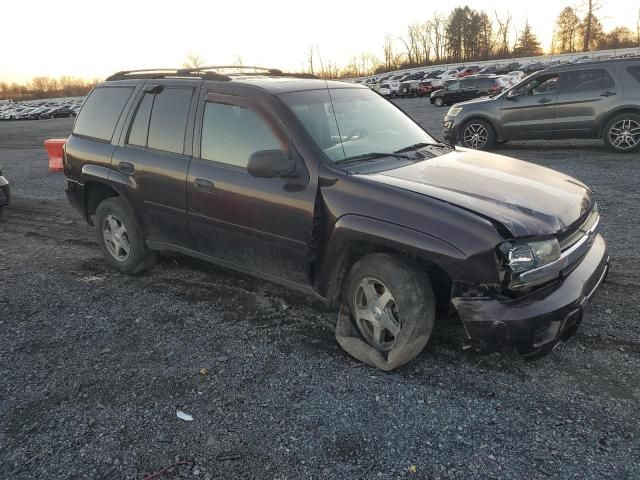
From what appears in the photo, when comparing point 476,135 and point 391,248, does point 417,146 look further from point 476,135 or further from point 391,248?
point 476,135

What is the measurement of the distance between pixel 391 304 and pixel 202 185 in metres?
1.77

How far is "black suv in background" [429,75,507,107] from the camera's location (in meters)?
23.8

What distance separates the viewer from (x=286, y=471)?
2424 millimetres

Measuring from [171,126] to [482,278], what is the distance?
9.38ft

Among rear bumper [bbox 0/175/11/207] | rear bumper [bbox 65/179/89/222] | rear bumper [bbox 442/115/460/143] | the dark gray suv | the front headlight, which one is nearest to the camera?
the front headlight

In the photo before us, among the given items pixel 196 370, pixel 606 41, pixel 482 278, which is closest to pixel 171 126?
pixel 196 370

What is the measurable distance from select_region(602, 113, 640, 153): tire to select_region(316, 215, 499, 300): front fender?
29.2 feet

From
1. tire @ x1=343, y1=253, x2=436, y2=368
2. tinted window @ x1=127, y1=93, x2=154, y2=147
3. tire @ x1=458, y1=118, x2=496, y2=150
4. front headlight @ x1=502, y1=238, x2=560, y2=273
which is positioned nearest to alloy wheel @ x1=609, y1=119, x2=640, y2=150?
tire @ x1=458, y1=118, x2=496, y2=150

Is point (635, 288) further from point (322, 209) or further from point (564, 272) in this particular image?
point (322, 209)

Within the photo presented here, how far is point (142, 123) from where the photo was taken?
14.6 feet

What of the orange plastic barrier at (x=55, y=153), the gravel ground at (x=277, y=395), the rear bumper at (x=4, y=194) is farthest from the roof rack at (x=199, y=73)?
the orange plastic barrier at (x=55, y=153)

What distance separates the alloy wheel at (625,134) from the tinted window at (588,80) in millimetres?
805

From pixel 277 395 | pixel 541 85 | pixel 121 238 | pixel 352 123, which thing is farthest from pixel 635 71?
pixel 277 395

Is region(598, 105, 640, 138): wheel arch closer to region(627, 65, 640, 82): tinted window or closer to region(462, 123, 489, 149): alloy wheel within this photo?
region(627, 65, 640, 82): tinted window
